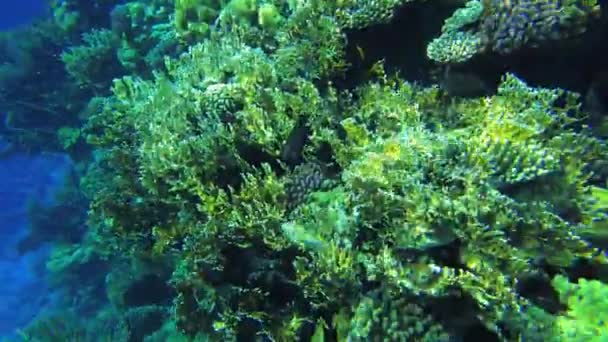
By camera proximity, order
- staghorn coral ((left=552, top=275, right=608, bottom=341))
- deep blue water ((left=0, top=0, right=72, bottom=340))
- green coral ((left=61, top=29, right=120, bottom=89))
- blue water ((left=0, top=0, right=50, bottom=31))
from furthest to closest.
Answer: blue water ((left=0, top=0, right=50, bottom=31))
deep blue water ((left=0, top=0, right=72, bottom=340))
green coral ((left=61, top=29, right=120, bottom=89))
staghorn coral ((left=552, top=275, right=608, bottom=341))

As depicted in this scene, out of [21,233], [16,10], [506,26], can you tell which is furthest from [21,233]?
[16,10]

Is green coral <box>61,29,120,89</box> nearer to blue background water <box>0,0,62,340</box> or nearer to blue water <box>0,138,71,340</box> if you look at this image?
blue water <box>0,138,71,340</box>

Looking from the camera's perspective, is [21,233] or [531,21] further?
[21,233]

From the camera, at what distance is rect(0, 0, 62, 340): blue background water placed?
13.7 meters

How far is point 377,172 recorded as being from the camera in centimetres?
298

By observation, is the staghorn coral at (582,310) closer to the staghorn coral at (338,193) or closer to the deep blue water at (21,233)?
the staghorn coral at (338,193)

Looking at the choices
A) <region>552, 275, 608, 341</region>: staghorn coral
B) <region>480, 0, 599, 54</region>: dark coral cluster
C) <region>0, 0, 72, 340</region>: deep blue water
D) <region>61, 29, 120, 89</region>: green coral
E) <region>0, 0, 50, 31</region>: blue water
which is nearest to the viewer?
<region>552, 275, 608, 341</region>: staghorn coral

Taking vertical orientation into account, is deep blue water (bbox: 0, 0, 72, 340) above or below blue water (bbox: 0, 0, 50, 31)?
below

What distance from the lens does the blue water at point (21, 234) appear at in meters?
Answer: 13.7

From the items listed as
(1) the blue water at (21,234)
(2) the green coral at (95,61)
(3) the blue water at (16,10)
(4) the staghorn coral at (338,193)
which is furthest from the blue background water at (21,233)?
(3) the blue water at (16,10)

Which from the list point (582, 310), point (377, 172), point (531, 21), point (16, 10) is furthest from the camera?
point (16, 10)

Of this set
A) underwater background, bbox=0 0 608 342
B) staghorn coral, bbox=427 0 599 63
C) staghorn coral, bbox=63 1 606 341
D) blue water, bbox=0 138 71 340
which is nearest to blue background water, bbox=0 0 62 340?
blue water, bbox=0 138 71 340

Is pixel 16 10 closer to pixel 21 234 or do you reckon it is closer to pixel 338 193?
pixel 21 234

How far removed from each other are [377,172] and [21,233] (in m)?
16.5
